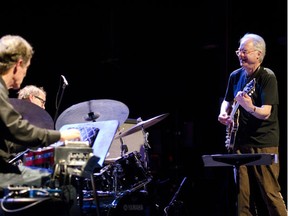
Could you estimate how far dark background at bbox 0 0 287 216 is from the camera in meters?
7.05

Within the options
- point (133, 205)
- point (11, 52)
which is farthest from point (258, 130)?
point (11, 52)

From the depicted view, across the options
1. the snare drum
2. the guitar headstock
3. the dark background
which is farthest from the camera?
the dark background

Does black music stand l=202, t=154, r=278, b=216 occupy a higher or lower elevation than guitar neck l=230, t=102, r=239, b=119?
lower

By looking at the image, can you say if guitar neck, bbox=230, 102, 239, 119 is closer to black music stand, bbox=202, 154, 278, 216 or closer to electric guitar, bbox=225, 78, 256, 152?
electric guitar, bbox=225, 78, 256, 152

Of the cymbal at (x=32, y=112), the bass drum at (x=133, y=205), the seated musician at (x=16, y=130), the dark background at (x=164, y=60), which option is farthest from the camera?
the dark background at (x=164, y=60)

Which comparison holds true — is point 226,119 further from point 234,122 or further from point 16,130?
point 16,130

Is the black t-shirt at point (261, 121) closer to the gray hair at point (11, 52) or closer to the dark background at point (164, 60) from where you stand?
the gray hair at point (11, 52)

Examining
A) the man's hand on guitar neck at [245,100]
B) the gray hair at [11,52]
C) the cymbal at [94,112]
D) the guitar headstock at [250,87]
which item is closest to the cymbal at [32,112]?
the gray hair at [11,52]

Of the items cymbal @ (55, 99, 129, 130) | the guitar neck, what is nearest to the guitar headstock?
the guitar neck

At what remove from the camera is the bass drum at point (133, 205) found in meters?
4.49

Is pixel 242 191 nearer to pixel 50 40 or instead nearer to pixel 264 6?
pixel 264 6

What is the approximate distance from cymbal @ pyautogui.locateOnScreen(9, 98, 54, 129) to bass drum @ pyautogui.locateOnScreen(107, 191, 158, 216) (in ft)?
4.58

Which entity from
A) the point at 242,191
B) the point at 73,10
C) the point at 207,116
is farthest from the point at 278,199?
the point at 73,10

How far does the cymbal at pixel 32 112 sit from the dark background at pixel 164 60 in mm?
3759
